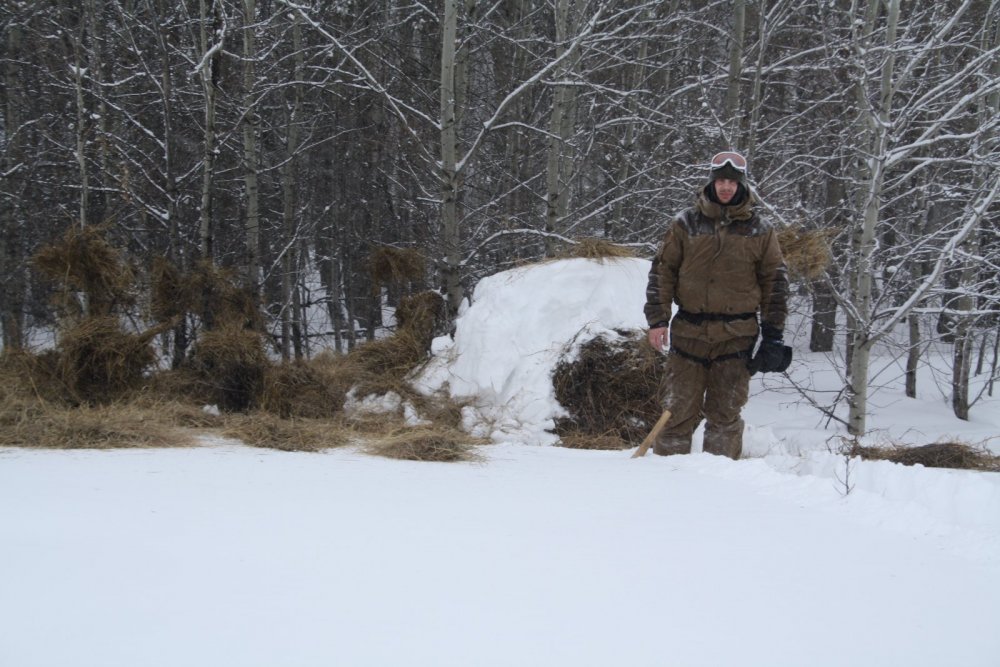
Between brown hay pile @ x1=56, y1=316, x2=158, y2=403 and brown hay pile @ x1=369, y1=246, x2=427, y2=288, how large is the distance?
323 centimetres

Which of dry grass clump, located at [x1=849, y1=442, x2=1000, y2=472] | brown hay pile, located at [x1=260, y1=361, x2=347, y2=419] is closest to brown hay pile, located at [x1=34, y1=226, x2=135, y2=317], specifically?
brown hay pile, located at [x1=260, y1=361, x2=347, y2=419]

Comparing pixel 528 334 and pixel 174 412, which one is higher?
pixel 528 334

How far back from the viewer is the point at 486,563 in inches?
73.2

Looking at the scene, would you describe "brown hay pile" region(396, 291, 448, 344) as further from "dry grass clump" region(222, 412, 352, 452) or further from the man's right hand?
the man's right hand

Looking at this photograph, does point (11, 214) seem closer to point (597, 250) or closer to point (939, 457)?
point (597, 250)

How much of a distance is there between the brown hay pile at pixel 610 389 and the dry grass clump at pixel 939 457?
66.7 inches

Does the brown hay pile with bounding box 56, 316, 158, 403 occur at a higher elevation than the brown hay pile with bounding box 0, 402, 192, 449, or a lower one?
higher

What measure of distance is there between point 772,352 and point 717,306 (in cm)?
46

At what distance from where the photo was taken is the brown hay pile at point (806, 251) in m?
6.33

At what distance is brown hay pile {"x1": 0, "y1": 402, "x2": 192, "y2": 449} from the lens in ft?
11.6

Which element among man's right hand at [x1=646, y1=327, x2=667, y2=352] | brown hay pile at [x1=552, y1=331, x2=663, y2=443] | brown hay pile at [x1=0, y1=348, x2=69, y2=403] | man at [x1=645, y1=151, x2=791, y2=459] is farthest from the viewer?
brown hay pile at [x1=552, y1=331, x2=663, y2=443]

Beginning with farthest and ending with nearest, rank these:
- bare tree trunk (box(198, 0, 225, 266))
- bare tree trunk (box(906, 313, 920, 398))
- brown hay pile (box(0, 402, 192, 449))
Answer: bare tree trunk (box(906, 313, 920, 398)) < bare tree trunk (box(198, 0, 225, 266)) < brown hay pile (box(0, 402, 192, 449))

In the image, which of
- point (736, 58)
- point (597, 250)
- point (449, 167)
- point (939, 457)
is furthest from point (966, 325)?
point (449, 167)

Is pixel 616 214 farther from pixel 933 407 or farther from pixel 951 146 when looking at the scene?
pixel 933 407
